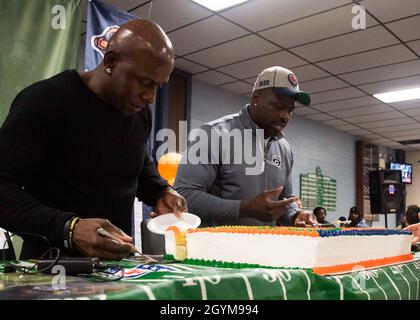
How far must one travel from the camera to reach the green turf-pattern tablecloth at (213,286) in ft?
2.12

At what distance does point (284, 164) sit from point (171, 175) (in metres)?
2.01

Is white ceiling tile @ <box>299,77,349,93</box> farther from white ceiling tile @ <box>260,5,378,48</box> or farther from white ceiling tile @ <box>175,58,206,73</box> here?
white ceiling tile @ <box>175,58,206,73</box>

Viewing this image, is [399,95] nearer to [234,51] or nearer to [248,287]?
[234,51]

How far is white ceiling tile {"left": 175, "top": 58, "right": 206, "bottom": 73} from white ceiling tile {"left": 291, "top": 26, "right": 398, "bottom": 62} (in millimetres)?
1200

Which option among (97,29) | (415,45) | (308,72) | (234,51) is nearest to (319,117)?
(308,72)

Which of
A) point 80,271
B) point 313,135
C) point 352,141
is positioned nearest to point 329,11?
point 80,271

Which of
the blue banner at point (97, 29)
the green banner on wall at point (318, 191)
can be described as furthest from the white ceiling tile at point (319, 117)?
the blue banner at point (97, 29)

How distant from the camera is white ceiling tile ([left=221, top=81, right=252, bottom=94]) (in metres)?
5.97

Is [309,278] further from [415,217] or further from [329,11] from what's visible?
[415,217]

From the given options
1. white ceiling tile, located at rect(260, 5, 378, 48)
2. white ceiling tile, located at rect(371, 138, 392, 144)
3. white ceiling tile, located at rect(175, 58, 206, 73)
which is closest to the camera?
white ceiling tile, located at rect(260, 5, 378, 48)

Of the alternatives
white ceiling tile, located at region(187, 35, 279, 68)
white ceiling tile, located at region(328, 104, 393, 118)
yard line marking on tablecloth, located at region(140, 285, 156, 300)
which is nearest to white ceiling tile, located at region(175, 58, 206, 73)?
white ceiling tile, located at region(187, 35, 279, 68)

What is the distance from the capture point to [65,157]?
1.29 metres

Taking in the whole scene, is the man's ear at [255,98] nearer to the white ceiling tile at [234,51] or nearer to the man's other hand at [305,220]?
the man's other hand at [305,220]
